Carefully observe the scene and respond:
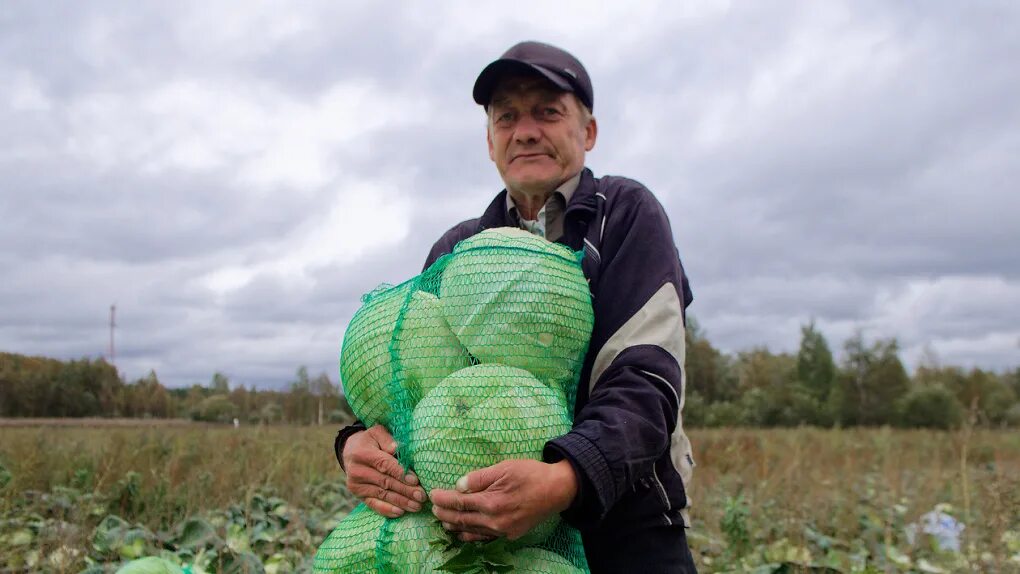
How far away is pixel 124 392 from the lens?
11.1 metres

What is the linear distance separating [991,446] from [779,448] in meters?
5.85

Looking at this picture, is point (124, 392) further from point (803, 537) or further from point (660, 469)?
point (660, 469)

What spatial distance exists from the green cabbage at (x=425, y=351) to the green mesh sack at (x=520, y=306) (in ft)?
0.16

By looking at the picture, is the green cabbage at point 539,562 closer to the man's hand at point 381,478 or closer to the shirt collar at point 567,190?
the man's hand at point 381,478

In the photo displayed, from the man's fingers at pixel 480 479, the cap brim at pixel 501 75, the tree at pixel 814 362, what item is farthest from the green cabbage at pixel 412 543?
the tree at pixel 814 362

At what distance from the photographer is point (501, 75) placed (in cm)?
263

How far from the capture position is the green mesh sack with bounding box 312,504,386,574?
85.3 inches

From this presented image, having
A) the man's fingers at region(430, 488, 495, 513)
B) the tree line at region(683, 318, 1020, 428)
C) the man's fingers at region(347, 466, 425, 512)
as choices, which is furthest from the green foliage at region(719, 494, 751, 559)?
the tree line at region(683, 318, 1020, 428)

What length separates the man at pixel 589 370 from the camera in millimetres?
1923

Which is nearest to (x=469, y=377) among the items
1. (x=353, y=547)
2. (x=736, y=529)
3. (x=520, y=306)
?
(x=520, y=306)

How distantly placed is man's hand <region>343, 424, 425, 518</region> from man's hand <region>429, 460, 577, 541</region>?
0.19 m

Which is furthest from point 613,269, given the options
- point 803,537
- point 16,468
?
point 16,468

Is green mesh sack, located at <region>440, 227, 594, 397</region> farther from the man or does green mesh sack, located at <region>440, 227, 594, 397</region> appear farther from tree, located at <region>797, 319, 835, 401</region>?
tree, located at <region>797, 319, 835, 401</region>

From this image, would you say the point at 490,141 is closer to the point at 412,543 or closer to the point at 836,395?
the point at 412,543
